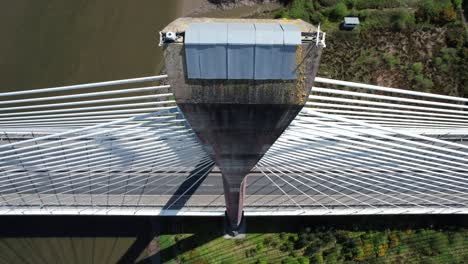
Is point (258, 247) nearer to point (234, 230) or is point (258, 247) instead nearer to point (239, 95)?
point (234, 230)

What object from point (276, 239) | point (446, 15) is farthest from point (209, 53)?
point (446, 15)

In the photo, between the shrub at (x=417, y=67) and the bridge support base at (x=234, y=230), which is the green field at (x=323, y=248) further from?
the shrub at (x=417, y=67)

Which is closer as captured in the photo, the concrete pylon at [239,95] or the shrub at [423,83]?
the concrete pylon at [239,95]

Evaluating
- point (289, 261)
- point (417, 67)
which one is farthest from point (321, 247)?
point (417, 67)

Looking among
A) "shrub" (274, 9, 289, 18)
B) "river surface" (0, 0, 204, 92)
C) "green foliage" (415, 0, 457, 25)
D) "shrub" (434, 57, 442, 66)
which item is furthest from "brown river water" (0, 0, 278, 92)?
"shrub" (434, 57, 442, 66)

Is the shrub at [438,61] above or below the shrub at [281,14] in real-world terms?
below

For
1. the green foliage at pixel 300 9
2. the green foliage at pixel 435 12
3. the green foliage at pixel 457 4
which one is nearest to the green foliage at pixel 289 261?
the green foliage at pixel 300 9
